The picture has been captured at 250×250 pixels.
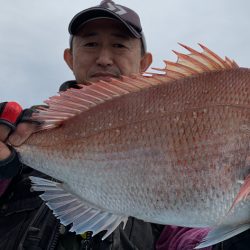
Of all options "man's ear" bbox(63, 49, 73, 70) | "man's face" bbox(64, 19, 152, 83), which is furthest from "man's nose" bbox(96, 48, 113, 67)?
"man's ear" bbox(63, 49, 73, 70)

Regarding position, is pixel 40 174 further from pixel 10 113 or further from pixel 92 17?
pixel 92 17

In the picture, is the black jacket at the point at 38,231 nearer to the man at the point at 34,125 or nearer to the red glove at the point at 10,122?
the man at the point at 34,125

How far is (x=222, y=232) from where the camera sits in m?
1.64

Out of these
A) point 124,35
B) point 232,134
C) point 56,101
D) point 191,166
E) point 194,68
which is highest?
point 124,35

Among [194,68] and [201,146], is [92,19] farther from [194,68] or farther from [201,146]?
[201,146]

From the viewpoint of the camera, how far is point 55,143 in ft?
5.83

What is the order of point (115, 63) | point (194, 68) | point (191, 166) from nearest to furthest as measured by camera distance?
point (191, 166), point (194, 68), point (115, 63)

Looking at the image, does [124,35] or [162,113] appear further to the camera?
[124,35]

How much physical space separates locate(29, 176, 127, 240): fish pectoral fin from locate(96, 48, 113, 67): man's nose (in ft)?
3.22

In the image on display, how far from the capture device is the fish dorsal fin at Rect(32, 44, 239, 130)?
1726mm

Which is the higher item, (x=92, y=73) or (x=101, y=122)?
(x=92, y=73)

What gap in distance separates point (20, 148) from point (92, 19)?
1198mm

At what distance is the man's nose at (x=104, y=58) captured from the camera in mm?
2562

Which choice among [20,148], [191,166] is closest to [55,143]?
[20,148]
